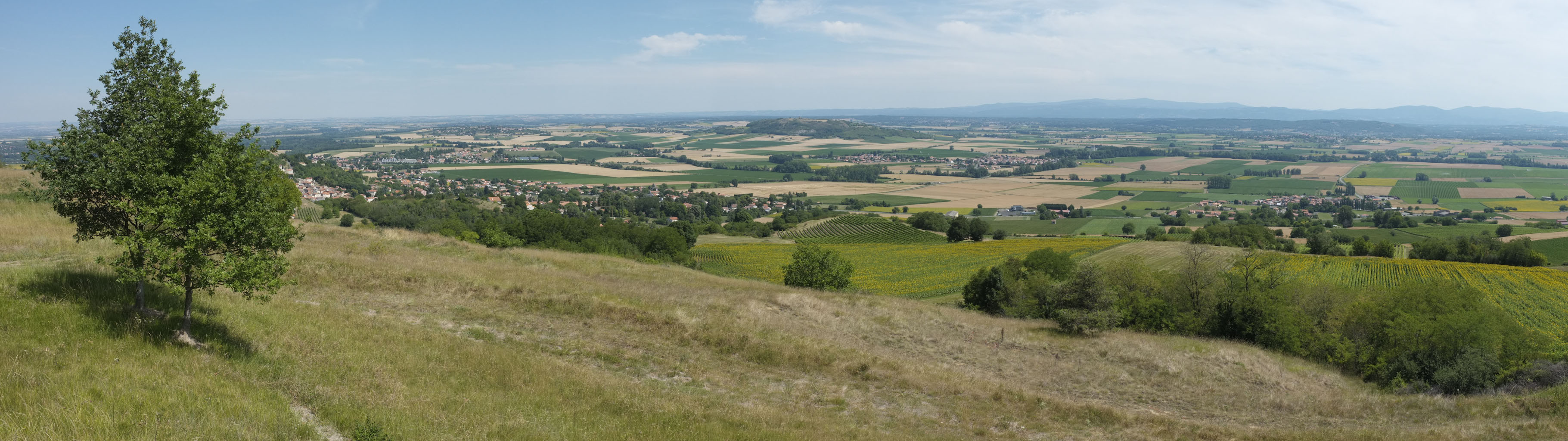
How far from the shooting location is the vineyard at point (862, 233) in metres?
86.5

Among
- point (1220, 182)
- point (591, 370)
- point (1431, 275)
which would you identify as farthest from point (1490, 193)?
point (591, 370)

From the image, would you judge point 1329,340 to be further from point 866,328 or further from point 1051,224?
point 1051,224

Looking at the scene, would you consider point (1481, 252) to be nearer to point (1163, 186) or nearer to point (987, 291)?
point (987, 291)

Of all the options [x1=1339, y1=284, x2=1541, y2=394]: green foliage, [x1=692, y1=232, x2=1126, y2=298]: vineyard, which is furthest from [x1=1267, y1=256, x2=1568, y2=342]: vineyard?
[x1=692, y1=232, x2=1126, y2=298]: vineyard

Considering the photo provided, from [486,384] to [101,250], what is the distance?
14.6m

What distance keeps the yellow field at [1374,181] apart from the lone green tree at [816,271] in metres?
156

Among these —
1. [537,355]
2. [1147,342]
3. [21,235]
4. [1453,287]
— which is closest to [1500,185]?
[1453,287]

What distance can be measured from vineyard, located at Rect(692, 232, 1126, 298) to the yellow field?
11072 centimetres

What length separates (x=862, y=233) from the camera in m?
91.2

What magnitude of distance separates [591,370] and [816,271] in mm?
25663

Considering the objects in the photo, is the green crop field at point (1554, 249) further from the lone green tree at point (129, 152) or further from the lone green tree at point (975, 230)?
the lone green tree at point (129, 152)

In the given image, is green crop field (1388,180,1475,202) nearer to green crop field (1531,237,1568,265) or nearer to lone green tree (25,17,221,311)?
green crop field (1531,237,1568,265)

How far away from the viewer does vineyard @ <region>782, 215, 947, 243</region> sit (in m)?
86.5

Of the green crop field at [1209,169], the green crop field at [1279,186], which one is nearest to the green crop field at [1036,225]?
the green crop field at [1279,186]
